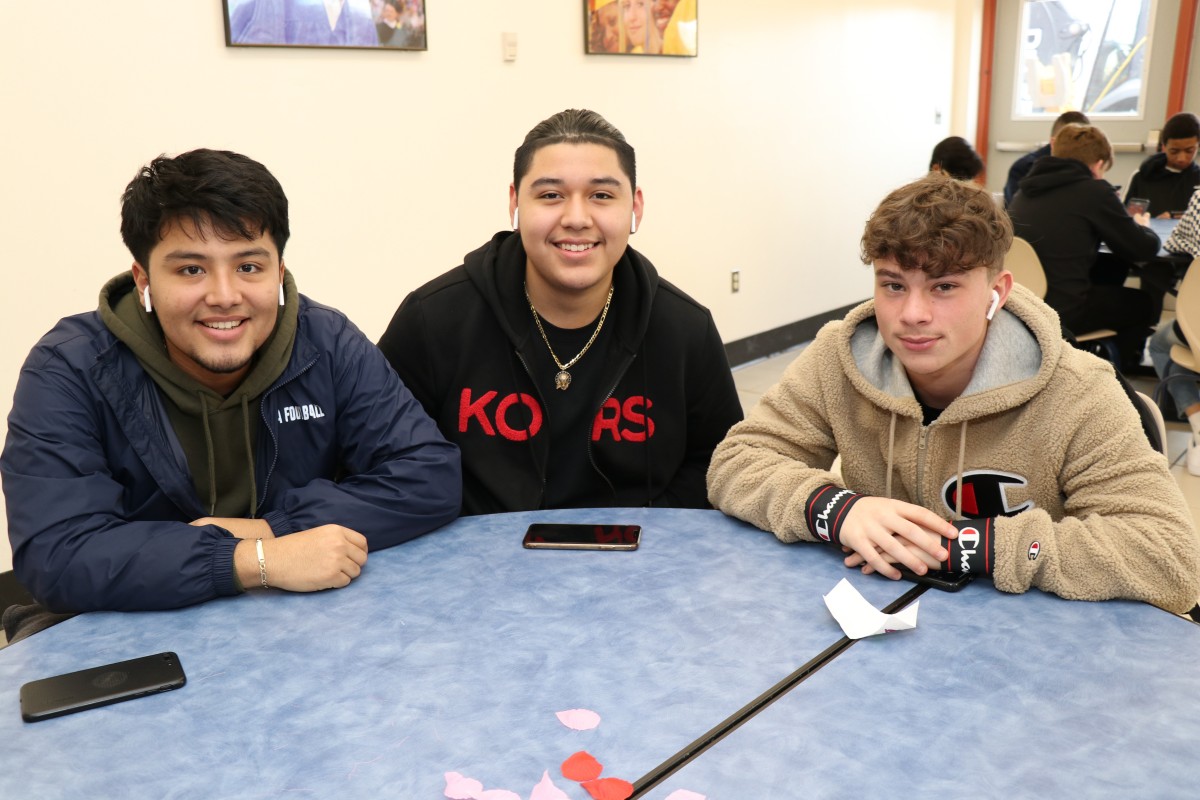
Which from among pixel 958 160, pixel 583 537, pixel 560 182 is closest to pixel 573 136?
pixel 560 182

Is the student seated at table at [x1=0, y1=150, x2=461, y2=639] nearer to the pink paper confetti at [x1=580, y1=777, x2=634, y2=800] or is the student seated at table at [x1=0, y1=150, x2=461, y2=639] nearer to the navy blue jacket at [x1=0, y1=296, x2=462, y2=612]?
the navy blue jacket at [x1=0, y1=296, x2=462, y2=612]

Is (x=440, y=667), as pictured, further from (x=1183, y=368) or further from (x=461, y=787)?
(x=1183, y=368)

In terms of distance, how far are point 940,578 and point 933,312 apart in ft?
1.40

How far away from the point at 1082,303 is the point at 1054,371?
11.1 ft

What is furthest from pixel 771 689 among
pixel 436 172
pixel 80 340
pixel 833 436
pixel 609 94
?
pixel 609 94

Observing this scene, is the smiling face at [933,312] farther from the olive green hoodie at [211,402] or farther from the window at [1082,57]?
the window at [1082,57]

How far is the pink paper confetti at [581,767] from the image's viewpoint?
3.41 ft

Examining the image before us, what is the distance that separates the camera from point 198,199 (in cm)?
167

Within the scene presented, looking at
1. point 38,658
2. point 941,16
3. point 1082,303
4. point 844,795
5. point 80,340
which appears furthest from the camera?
point 941,16

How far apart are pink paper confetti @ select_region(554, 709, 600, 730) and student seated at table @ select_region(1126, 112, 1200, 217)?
5840 millimetres

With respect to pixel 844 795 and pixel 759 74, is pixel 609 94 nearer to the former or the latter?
pixel 759 74

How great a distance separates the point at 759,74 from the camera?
220 inches

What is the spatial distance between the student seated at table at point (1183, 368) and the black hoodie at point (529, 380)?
8.68 ft

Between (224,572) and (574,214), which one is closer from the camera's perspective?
(224,572)
